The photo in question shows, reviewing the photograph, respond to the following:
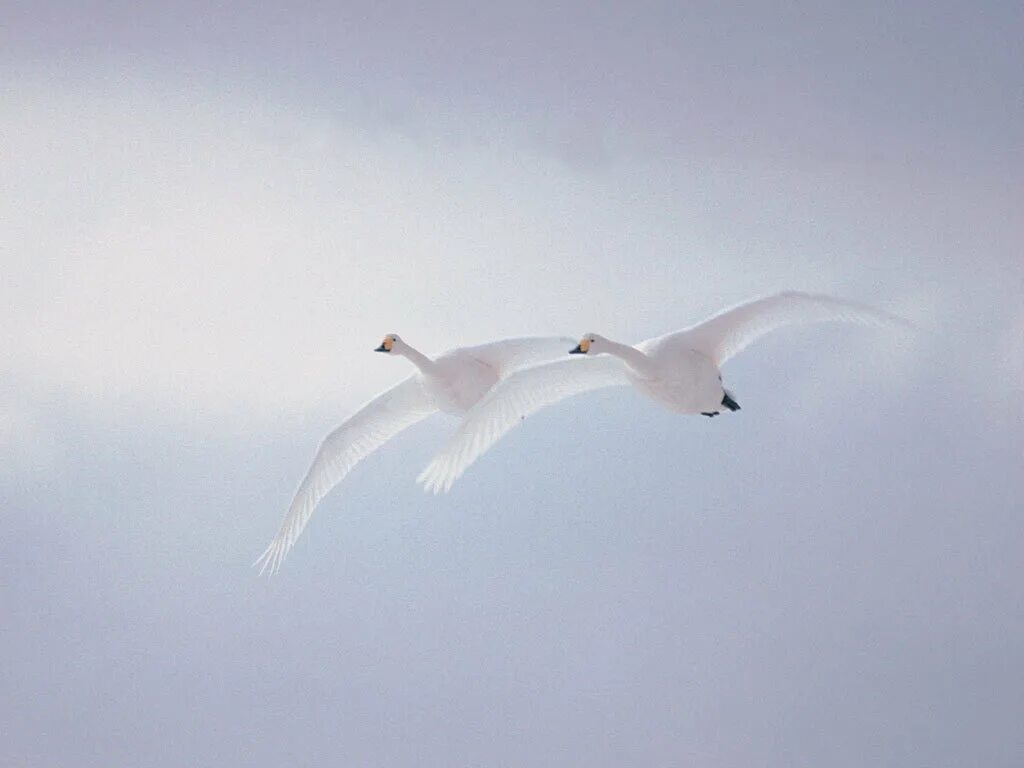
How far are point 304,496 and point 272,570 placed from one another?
107cm

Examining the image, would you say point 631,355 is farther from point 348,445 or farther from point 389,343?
point 348,445

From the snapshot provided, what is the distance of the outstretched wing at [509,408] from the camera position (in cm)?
1900

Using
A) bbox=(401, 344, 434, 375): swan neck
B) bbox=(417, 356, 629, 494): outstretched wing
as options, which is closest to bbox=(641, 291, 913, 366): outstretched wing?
bbox=(417, 356, 629, 494): outstretched wing

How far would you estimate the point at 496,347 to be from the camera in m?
18.8

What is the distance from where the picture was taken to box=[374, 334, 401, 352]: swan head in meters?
19.0

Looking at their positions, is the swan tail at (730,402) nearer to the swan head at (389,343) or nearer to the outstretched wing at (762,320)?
the outstretched wing at (762,320)

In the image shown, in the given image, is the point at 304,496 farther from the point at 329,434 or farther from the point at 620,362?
the point at 620,362

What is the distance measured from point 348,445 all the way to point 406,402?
900mm

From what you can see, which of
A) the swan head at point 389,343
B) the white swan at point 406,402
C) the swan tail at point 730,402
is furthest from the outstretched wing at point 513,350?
the swan tail at point 730,402

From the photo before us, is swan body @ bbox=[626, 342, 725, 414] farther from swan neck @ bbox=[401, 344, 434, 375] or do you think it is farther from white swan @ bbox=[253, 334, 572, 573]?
swan neck @ bbox=[401, 344, 434, 375]

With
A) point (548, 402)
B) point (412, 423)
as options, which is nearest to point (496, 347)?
point (548, 402)

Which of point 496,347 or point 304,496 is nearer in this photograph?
point 496,347

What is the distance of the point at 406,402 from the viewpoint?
66.2 ft

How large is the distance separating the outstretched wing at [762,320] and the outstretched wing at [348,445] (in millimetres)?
3203
